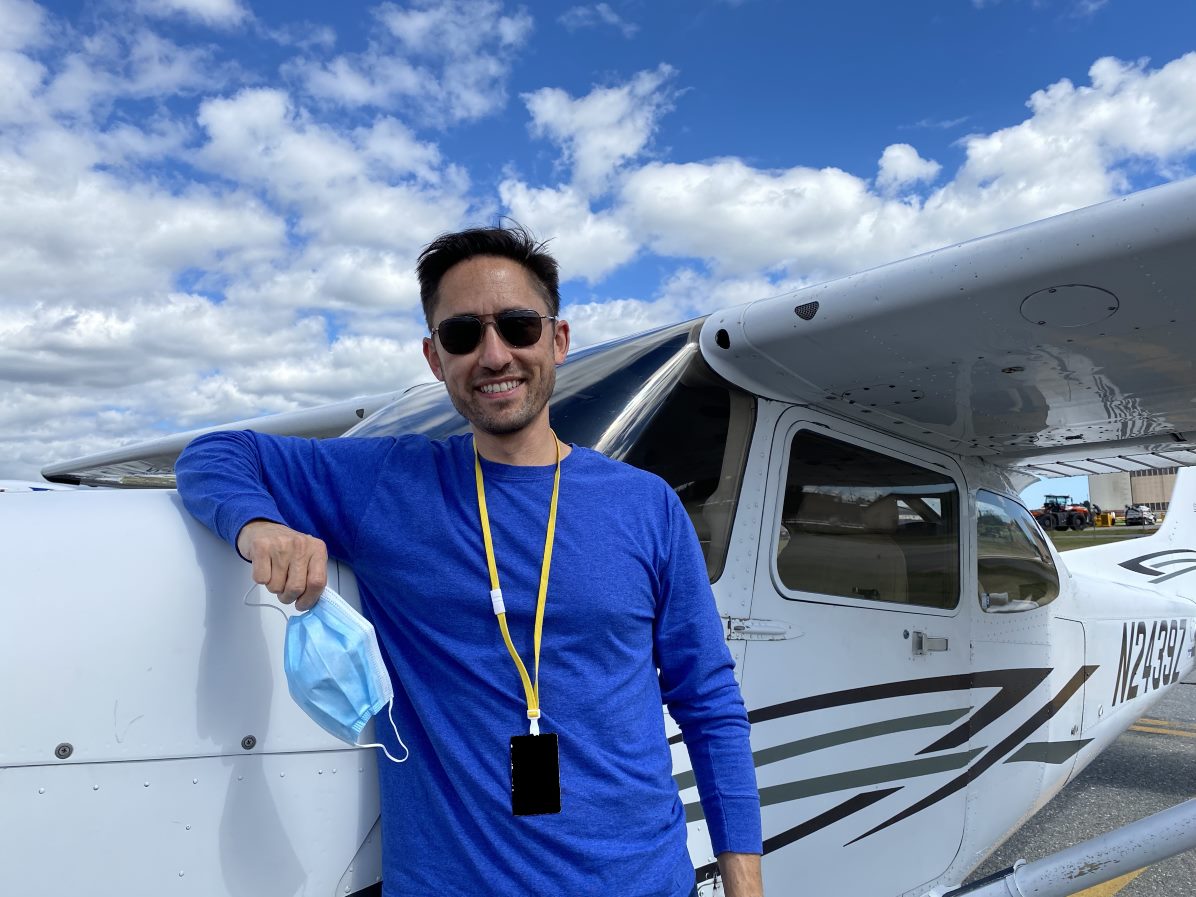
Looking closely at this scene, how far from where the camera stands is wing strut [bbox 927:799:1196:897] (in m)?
2.18

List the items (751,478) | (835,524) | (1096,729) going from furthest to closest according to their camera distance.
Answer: (1096,729), (835,524), (751,478)

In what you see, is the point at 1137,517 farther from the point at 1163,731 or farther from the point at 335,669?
the point at 335,669

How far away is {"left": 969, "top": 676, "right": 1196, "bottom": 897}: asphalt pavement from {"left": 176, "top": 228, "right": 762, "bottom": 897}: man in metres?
3.05

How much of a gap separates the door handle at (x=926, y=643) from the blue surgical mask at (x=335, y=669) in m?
2.19

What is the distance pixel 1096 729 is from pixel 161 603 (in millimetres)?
4291

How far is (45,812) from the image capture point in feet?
3.79

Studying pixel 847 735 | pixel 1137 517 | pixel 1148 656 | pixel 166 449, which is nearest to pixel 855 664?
pixel 847 735

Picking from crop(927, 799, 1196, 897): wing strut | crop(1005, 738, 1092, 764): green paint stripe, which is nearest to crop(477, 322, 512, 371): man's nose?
crop(927, 799, 1196, 897): wing strut

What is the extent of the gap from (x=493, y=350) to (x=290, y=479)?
41 centimetres

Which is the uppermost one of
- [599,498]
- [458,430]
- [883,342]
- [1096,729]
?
[883,342]

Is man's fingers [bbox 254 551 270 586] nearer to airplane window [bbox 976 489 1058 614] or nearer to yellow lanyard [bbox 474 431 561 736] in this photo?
yellow lanyard [bbox 474 431 561 736]

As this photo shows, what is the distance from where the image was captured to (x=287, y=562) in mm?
1195

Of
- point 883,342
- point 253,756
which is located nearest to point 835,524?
point 883,342

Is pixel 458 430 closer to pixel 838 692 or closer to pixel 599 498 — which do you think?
pixel 599 498
